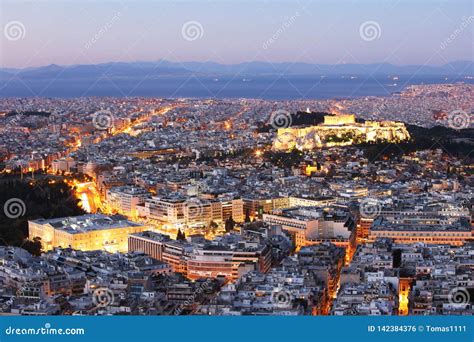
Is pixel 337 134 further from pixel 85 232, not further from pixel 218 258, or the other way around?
pixel 218 258

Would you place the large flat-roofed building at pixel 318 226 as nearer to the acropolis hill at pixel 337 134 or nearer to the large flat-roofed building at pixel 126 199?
the large flat-roofed building at pixel 126 199

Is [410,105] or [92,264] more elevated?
[410,105]

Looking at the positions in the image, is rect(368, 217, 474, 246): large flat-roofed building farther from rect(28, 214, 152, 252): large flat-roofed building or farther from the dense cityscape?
rect(28, 214, 152, 252): large flat-roofed building

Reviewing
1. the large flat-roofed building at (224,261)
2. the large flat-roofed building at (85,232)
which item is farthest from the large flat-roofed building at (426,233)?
the large flat-roofed building at (85,232)

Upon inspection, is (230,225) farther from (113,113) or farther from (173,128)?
(113,113)

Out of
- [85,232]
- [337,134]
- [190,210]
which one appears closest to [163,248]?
[85,232]

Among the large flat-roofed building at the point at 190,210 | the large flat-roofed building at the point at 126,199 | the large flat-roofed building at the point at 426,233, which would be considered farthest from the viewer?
the large flat-roofed building at the point at 126,199

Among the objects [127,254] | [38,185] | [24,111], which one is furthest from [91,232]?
[24,111]
